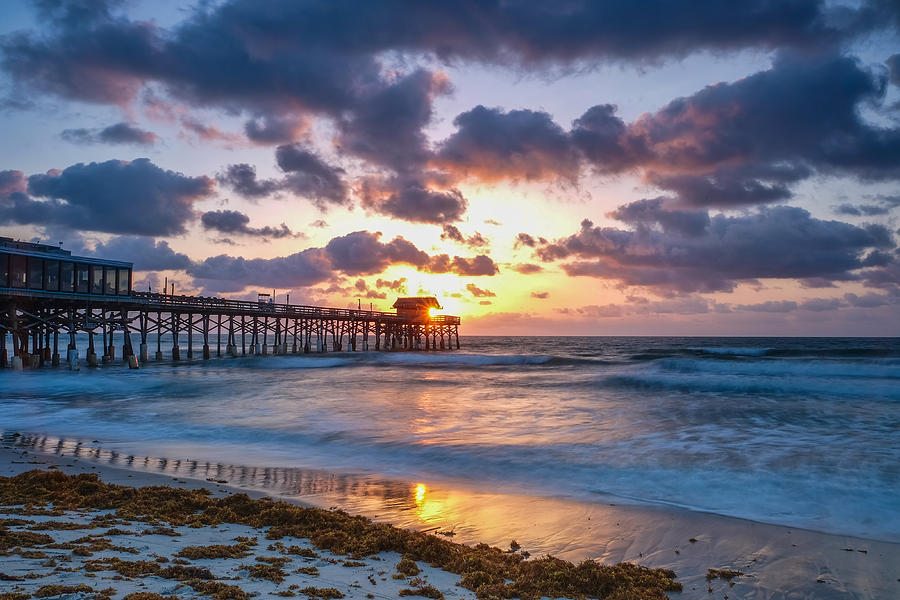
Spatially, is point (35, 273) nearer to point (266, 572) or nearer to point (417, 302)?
point (266, 572)

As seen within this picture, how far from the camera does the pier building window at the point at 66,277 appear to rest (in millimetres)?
31109

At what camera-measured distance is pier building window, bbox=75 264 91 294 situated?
3206cm

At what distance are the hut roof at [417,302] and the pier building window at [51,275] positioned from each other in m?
49.6

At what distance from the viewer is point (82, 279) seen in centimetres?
3234

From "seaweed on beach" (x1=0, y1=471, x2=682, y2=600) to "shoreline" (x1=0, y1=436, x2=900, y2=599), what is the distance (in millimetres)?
556

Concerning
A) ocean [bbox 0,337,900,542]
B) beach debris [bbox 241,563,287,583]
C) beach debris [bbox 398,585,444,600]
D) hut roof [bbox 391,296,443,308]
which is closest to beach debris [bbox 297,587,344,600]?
beach debris [bbox 241,563,287,583]

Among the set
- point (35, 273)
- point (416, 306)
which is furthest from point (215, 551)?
point (416, 306)

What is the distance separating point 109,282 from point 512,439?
2972 cm

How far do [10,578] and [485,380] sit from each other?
31.6 meters

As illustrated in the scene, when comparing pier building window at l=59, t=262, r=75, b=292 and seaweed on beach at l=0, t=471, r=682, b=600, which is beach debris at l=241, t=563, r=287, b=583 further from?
pier building window at l=59, t=262, r=75, b=292

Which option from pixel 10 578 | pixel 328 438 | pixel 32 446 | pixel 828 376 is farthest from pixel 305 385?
pixel 828 376

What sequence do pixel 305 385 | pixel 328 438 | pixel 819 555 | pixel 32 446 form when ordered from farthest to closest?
pixel 305 385 < pixel 328 438 < pixel 32 446 < pixel 819 555

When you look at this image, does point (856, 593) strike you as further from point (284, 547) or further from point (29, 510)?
point (29, 510)

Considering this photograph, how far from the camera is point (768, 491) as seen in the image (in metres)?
9.64
